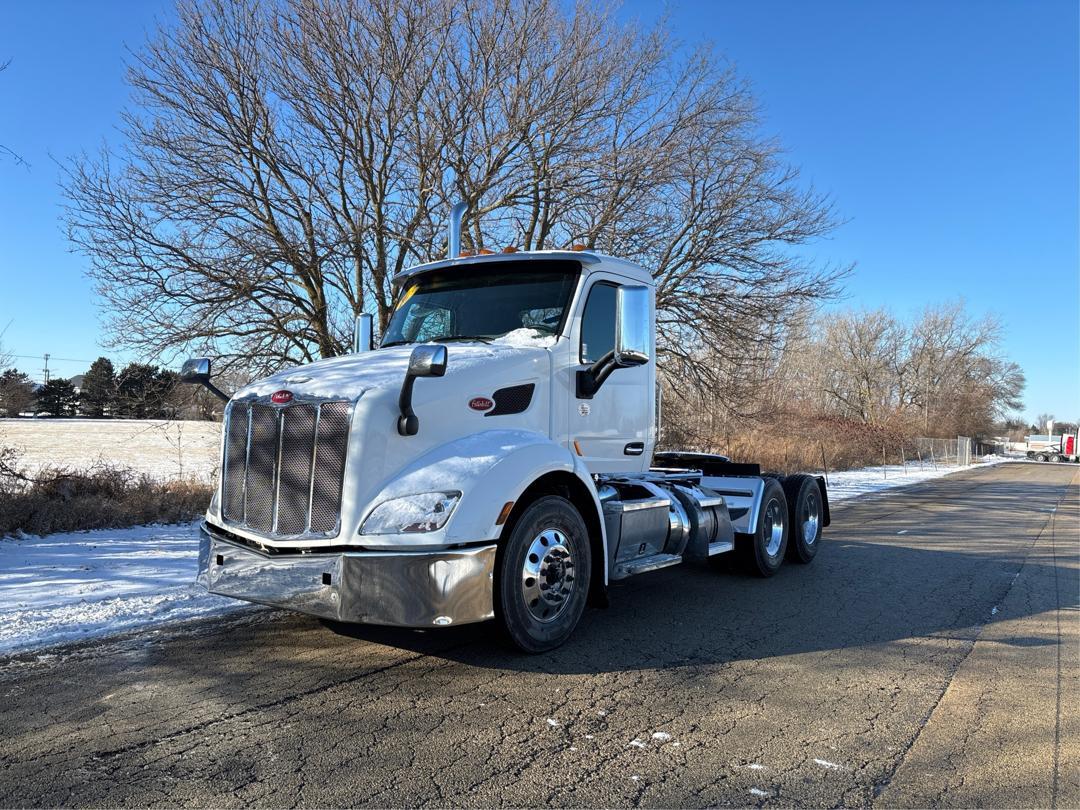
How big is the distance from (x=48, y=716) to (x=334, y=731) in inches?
55.9

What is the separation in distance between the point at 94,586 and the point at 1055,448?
77.4 metres

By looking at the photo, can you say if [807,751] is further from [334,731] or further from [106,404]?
[106,404]

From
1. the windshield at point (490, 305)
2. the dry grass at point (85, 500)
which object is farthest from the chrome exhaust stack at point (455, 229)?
the dry grass at point (85, 500)

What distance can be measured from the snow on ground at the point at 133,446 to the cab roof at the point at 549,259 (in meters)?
7.62

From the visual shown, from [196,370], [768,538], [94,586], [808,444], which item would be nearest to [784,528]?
[768,538]

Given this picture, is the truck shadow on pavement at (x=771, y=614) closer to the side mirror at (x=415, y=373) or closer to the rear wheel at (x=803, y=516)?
the rear wheel at (x=803, y=516)

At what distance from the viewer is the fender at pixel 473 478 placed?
414 centimetres

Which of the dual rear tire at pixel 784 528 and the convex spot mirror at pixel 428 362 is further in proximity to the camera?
the dual rear tire at pixel 784 528

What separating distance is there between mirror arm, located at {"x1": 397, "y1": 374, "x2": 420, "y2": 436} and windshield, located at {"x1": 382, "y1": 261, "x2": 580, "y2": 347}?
4.21 feet

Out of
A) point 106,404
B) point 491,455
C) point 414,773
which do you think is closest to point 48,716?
point 414,773

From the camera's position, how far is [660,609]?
604 centimetres

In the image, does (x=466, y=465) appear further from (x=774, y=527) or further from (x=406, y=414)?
(x=774, y=527)

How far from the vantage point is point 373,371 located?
189 inches

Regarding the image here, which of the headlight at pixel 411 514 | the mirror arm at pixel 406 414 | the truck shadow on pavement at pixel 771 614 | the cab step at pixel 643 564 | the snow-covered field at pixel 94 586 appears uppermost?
the mirror arm at pixel 406 414
